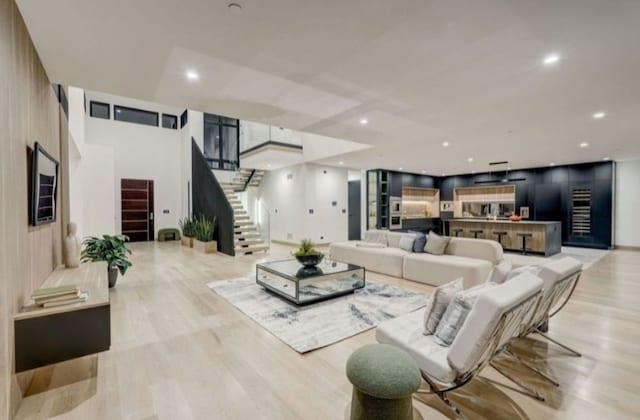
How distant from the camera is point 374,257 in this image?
5.95 m

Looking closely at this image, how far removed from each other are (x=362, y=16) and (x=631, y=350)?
13.1 ft

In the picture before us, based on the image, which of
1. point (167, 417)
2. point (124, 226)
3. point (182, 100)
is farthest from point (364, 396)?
point (124, 226)

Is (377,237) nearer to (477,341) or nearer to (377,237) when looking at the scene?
(377,237)

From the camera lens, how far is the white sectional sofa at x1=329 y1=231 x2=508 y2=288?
4.63m

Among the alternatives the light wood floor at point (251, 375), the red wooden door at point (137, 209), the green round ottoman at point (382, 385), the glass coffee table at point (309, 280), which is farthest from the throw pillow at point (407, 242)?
the red wooden door at point (137, 209)

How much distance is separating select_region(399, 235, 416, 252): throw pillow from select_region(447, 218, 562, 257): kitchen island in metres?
4.57

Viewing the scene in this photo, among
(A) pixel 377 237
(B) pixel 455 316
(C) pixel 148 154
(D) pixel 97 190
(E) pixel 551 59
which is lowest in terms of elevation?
(B) pixel 455 316

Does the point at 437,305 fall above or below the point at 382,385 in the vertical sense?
above

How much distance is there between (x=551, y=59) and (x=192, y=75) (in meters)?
3.65

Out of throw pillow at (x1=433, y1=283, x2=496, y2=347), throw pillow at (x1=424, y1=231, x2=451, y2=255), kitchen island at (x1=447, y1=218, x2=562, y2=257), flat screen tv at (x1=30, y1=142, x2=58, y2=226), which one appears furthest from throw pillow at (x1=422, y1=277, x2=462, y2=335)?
kitchen island at (x1=447, y1=218, x2=562, y2=257)

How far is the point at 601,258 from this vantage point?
743cm

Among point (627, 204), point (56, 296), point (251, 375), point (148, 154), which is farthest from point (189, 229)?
point (627, 204)

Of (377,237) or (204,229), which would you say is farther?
(204,229)

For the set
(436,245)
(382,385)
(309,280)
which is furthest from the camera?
(436,245)
